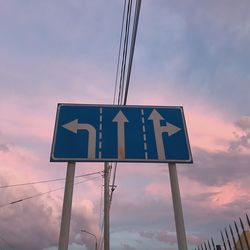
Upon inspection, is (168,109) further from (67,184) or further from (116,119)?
(67,184)

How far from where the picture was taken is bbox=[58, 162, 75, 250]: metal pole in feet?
10.6

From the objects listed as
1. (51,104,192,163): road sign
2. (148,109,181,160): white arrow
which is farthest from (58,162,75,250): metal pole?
(148,109,181,160): white arrow

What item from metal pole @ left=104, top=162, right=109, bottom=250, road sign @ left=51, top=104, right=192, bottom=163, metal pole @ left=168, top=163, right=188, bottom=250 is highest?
metal pole @ left=104, top=162, right=109, bottom=250

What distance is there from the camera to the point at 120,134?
406cm

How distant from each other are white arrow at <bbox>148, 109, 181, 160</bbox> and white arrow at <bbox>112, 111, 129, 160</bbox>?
404mm

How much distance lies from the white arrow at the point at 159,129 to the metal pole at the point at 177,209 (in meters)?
0.21

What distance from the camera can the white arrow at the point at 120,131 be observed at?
3.88 meters

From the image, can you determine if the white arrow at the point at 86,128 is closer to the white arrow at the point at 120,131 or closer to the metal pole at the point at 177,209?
the white arrow at the point at 120,131

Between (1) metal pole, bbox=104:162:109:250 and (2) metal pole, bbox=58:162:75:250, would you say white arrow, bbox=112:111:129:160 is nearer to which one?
(2) metal pole, bbox=58:162:75:250

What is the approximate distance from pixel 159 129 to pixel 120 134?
56cm

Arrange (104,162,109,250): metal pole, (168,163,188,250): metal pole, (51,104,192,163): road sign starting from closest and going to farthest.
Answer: (168,163,188,250): metal pole, (51,104,192,163): road sign, (104,162,109,250): metal pole

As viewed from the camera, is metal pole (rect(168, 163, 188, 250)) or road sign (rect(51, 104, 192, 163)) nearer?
metal pole (rect(168, 163, 188, 250))

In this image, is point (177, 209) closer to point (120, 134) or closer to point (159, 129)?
point (159, 129)

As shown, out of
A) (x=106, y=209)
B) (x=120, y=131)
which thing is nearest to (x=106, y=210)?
(x=106, y=209)
